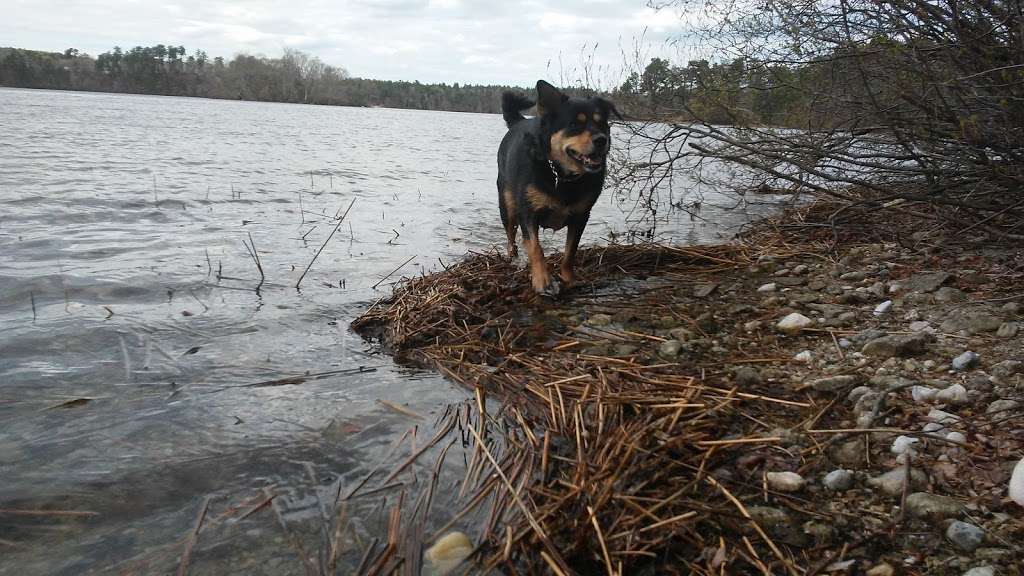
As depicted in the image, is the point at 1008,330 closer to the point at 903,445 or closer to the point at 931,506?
the point at 903,445

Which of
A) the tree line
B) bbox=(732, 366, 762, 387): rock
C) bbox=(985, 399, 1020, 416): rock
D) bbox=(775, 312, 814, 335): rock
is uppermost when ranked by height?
the tree line

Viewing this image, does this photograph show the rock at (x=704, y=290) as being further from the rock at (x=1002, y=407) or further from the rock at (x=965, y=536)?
the rock at (x=965, y=536)

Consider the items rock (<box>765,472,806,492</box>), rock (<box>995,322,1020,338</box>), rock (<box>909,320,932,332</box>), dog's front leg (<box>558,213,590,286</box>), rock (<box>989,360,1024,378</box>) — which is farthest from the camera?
dog's front leg (<box>558,213,590,286</box>)

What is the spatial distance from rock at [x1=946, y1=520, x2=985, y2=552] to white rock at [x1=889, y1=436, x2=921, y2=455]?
1.36ft

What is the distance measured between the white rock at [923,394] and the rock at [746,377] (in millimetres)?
634

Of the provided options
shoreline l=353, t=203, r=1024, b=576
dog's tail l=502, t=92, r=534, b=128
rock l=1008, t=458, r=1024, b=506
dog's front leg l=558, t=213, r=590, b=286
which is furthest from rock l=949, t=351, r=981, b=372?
dog's tail l=502, t=92, r=534, b=128

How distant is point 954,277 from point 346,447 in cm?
387

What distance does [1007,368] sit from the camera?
8.64 ft

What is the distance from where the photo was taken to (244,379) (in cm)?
364

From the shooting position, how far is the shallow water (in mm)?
2381

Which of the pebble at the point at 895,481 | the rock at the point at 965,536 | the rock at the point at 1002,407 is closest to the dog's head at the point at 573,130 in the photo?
the rock at the point at 1002,407

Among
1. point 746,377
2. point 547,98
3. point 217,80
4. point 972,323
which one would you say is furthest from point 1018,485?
point 217,80

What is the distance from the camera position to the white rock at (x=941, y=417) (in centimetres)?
236

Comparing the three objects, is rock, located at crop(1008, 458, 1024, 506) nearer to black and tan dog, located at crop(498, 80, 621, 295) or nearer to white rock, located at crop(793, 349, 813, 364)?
white rock, located at crop(793, 349, 813, 364)
